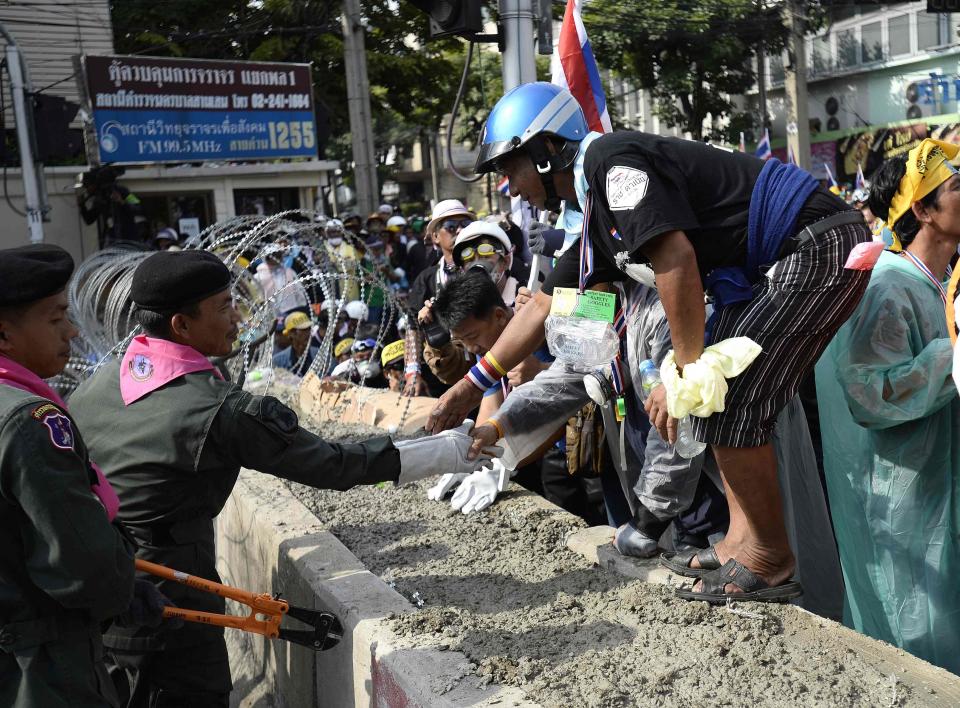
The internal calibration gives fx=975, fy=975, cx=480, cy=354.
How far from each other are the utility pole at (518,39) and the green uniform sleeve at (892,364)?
11.0 ft

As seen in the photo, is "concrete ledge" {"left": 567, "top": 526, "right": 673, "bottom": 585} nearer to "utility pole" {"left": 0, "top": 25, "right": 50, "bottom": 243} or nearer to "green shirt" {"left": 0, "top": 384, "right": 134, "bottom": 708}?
"green shirt" {"left": 0, "top": 384, "right": 134, "bottom": 708}

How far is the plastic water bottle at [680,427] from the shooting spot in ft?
10.1

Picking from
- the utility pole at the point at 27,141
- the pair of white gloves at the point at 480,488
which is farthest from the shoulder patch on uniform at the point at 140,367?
the utility pole at the point at 27,141

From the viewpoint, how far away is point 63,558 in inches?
95.7

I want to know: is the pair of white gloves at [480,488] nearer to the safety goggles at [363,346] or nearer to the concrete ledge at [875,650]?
the concrete ledge at [875,650]

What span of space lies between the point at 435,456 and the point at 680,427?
3.17ft

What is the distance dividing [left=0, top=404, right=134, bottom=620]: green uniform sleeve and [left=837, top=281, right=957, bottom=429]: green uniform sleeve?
242cm

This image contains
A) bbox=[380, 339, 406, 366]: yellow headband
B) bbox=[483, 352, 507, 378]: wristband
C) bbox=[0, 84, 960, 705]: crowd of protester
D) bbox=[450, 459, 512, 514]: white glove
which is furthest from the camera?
bbox=[380, 339, 406, 366]: yellow headband

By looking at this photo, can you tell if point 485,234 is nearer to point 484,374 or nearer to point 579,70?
point 579,70

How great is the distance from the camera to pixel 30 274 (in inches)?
103

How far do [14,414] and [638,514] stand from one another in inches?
88.0

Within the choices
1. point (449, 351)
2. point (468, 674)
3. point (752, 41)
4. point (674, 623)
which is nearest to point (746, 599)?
point (674, 623)

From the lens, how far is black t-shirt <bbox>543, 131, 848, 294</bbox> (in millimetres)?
2818

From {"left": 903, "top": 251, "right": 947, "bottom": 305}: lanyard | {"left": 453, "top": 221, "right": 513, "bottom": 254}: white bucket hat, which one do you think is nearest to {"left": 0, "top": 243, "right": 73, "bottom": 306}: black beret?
{"left": 903, "top": 251, "right": 947, "bottom": 305}: lanyard
